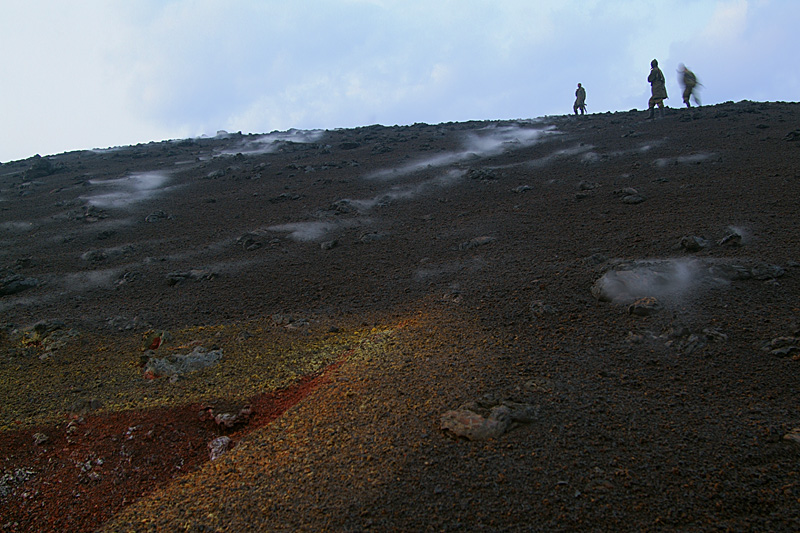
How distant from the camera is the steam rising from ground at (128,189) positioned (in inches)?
527

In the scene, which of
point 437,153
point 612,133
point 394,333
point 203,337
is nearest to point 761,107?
point 612,133

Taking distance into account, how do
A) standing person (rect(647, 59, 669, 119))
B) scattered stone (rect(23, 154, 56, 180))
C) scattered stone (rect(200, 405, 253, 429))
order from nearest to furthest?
1. scattered stone (rect(200, 405, 253, 429))
2. standing person (rect(647, 59, 669, 119))
3. scattered stone (rect(23, 154, 56, 180))

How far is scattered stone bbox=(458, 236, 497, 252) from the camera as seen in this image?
24.9ft

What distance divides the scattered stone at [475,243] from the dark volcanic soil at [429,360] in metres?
0.04

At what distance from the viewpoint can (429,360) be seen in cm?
423

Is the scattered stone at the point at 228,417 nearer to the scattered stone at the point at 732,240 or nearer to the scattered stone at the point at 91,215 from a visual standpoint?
the scattered stone at the point at 732,240

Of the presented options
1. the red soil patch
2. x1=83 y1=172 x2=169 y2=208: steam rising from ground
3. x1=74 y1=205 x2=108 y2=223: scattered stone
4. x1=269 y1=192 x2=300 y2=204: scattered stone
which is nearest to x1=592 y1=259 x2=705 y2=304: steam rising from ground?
the red soil patch

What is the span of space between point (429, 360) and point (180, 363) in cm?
259

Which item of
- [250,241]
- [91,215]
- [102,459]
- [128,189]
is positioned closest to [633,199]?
[250,241]

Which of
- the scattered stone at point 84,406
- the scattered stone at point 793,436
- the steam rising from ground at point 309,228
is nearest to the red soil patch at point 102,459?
the scattered stone at point 84,406

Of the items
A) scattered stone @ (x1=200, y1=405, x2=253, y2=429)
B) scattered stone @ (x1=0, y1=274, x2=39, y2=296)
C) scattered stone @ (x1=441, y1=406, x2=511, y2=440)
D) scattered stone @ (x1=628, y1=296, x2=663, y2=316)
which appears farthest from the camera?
scattered stone @ (x1=0, y1=274, x2=39, y2=296)

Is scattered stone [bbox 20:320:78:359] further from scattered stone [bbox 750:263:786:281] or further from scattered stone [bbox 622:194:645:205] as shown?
scattered stone [bbox 622:194:645:205]

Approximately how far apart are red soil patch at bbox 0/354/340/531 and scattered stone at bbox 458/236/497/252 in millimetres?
3894

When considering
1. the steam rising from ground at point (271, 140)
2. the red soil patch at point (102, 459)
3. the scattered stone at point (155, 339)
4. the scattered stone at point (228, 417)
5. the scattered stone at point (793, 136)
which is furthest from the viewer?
the steam rising from ground at point (271, 140)
